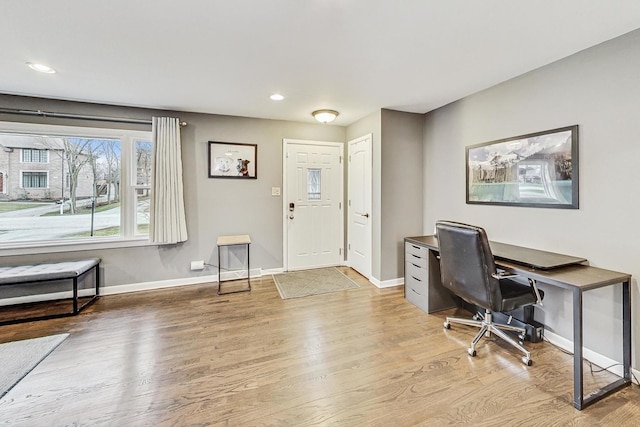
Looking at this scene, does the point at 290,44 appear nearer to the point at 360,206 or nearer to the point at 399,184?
the point at 399,184

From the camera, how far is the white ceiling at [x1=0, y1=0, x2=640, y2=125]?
1.67 meters

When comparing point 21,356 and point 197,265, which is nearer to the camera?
point 21,356

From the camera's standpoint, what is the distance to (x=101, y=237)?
11.3ft

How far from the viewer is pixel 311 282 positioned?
12.6 ft

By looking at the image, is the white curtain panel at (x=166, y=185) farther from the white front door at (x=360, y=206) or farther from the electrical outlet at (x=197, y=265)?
the white front door at (x=360, y=206)

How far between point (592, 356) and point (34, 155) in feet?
18.9

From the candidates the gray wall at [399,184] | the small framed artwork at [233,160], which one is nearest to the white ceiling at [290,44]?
the gray wall at [399,184]

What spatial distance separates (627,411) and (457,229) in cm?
138

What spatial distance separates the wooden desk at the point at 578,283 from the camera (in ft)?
5.43

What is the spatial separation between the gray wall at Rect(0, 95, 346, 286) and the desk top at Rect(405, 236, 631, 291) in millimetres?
2976

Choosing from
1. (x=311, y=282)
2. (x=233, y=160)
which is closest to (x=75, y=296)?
(x=233, y=160)

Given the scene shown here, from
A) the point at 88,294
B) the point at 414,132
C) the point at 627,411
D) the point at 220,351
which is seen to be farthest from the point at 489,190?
the point at 88,294

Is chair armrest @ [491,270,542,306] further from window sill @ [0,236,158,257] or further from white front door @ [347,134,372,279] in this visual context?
window sill @ [0,236,158,257]

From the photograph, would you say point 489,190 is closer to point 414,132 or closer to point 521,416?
point 414,132
